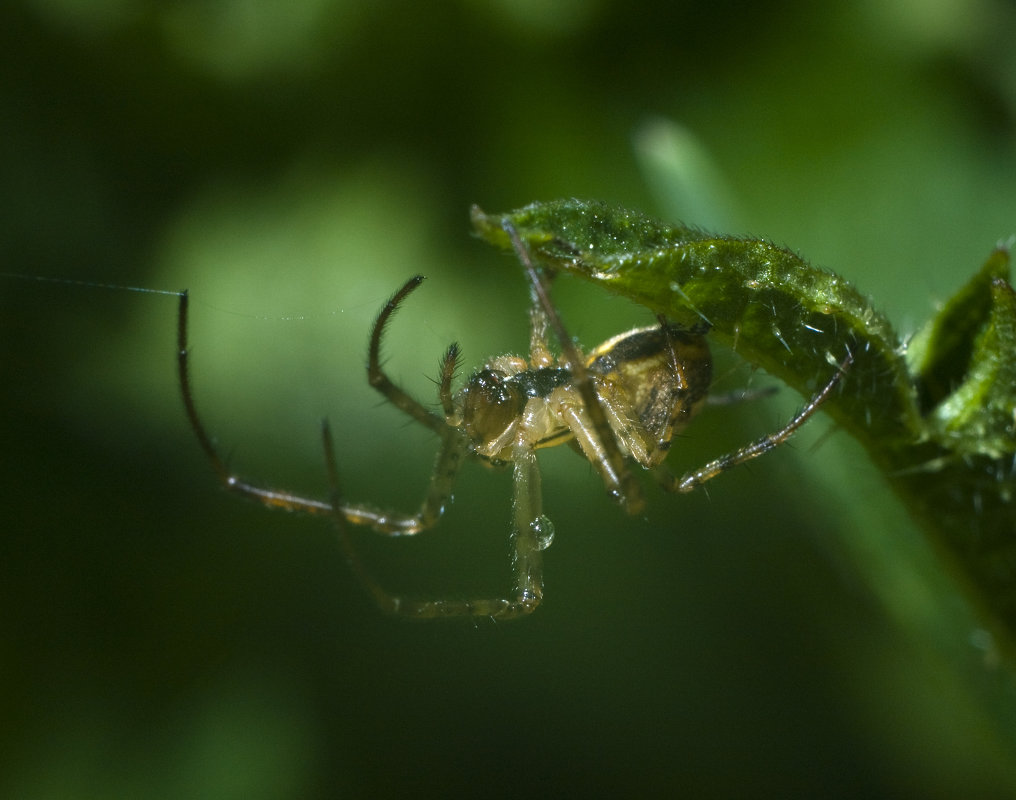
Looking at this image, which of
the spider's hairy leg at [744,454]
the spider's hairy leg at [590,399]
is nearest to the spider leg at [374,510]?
the spider's hairy leg at [590,399]

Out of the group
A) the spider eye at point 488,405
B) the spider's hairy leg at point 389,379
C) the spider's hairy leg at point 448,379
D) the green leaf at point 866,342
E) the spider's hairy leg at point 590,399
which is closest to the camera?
the green leaf at point 866,342

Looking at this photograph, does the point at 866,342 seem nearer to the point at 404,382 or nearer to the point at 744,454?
the point at 744,454

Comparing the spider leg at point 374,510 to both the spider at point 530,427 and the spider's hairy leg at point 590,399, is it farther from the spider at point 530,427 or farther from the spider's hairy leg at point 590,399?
the spider's hairy leg at point 590,399

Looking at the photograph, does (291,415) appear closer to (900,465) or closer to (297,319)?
(297,319)

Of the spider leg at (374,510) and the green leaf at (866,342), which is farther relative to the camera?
the spider leg at (374,510)

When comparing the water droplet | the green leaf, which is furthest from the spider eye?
the green leaf

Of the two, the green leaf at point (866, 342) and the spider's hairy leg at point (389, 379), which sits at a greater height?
the green leaf at point (866, 342)

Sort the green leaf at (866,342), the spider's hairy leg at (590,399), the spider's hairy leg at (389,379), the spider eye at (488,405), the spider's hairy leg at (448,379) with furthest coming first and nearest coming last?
the spider eye at (488,405) → the spider's hairy leg at (448,379) → the spider's hairy leg at (389,379) → the spider's hairy leg at (590,399) → the green leaf at (866,342)
